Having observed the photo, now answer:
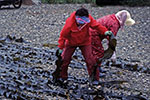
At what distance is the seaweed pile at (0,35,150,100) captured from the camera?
4.13 m

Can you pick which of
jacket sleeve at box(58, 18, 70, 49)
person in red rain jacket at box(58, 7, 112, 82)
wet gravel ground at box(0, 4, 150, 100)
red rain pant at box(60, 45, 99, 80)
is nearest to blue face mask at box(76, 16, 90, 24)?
person in red rain jacket at box(58, 7, 112, 82)

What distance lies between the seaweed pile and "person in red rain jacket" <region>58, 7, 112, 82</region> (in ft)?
1.16

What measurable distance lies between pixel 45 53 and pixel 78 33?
2.10 m

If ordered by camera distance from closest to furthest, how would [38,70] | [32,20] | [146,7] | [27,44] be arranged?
1. [38,70]
2. [27,44]
3. [32,20]
4. [146,7]

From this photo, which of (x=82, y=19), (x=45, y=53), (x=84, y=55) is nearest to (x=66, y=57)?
(x=84, y=55)

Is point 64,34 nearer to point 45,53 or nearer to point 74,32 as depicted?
point 74,32

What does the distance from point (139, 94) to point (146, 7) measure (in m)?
8.82

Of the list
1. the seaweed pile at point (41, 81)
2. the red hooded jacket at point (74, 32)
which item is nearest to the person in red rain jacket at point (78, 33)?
the red hooded jacket at point (74, 32)

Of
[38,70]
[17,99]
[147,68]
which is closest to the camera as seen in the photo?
[17,99]

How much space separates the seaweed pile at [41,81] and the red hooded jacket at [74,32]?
0.61m

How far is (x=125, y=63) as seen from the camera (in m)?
5.87

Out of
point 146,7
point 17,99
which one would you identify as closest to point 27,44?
point 17,99

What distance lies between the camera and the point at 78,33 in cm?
431

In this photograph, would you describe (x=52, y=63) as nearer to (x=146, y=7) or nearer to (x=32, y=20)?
(x=32, y=20)
